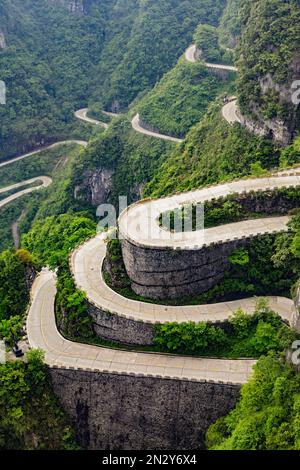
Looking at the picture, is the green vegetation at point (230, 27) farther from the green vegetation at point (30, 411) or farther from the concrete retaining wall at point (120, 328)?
the green vegetation at point (30, 411)

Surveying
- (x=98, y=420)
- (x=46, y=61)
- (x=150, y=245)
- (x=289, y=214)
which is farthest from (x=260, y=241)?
(x=46, y=61)

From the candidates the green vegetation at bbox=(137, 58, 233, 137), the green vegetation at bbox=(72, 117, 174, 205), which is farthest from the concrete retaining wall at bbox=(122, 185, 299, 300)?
the green vegetation at bbox=(137, 58, 233, 137)

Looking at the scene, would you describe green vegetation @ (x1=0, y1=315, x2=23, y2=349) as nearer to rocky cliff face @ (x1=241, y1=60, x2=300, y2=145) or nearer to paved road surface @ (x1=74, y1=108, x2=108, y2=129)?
rocky cliff face @ (x1=241, y1=60, x2=300, y2=145)

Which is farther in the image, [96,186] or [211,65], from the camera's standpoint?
[211,65]

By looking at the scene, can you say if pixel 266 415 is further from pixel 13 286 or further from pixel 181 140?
pixel 181 140

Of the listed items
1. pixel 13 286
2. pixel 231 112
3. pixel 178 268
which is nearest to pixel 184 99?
pixel 231 112

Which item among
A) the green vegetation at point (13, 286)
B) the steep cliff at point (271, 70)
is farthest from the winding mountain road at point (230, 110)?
the green vegetation at point (13, 286)
